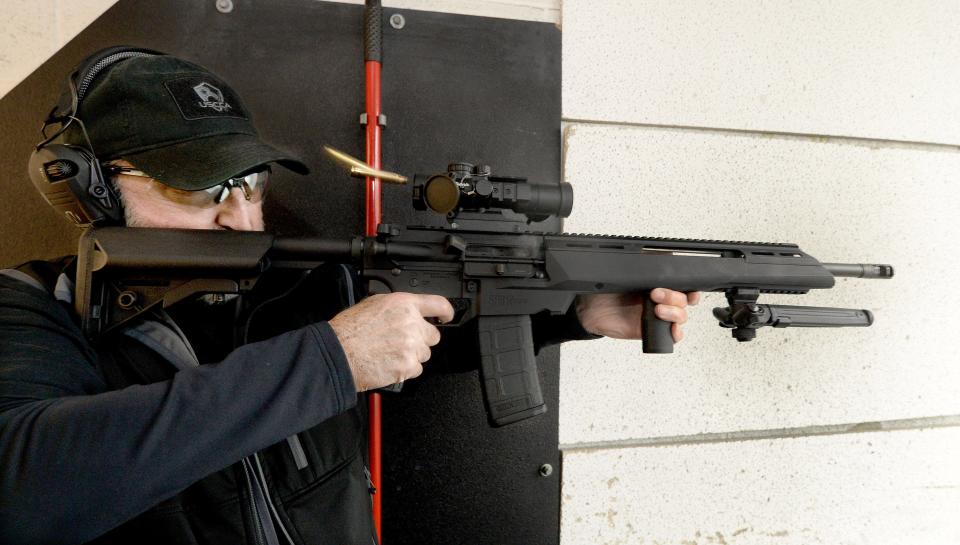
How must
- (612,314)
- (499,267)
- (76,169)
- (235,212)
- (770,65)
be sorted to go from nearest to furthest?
(76,169)
(235,212)
(499,267)
(612,314)
(770,65)

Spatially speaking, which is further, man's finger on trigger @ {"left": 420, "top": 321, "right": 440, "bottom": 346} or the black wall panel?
the black wall panel

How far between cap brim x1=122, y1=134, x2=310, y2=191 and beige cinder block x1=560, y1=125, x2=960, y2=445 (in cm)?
81

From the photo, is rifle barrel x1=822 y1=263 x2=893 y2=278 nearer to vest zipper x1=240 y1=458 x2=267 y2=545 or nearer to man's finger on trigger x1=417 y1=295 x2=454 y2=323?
man's finger on trigger x1=417 y1=295 x2=454 y2=323

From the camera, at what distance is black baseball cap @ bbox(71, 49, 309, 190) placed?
2.42ft

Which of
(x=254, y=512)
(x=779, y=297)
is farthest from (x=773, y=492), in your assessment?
(x=254, y=512)

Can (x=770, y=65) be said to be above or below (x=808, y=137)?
above

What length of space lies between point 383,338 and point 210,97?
1.74 feet

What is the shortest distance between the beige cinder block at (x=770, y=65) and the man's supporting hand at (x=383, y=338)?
2.59ft

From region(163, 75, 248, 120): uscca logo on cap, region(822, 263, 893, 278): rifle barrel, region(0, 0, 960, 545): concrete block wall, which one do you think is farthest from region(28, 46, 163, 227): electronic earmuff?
region(822, 263, 893, 278): rifle barrel

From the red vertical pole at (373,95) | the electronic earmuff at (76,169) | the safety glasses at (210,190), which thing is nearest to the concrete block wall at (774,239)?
the red vertical pole at (373,95)

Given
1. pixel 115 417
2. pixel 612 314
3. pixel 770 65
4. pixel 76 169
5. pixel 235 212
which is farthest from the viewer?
pixel 770 65

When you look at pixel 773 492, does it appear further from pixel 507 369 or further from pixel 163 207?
pixel 163 207

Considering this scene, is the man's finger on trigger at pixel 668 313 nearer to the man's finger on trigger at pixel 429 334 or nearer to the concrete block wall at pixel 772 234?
the concrete block wall at pixel 772 234

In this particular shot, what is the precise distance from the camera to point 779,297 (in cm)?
138
